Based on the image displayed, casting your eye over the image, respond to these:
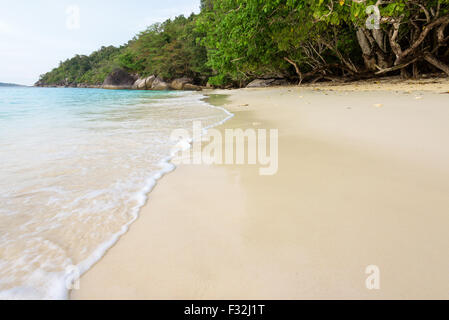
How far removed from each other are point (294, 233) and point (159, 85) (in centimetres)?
3415

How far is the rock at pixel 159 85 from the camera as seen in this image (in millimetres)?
31227

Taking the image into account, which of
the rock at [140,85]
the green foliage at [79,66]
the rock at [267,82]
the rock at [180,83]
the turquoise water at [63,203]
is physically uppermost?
the green foliage at [79,66]

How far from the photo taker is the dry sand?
2.44ft

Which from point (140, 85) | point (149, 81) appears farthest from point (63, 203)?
point (140, 85)

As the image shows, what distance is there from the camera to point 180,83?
29266mm

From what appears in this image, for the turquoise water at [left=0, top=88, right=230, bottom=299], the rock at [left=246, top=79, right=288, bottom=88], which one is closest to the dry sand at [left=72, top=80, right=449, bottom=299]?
the turquoise water at [left=0, top=88, right=230, bottom=299]

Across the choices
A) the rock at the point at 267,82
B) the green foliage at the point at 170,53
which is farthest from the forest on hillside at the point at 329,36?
the green foliage at the point at 170,53

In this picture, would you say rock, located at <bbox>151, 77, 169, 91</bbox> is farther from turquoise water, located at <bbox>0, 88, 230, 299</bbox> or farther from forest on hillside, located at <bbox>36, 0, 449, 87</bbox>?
turquoise water, located at <bbox>0, 88, 230, 299</bbox>

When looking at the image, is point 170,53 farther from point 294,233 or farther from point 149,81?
point 294,233

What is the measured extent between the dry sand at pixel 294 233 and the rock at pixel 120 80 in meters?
43.0

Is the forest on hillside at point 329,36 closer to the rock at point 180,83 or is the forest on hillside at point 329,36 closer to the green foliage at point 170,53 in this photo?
the green foliage at point 170,53

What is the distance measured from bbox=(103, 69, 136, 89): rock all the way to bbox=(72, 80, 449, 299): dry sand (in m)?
43.0

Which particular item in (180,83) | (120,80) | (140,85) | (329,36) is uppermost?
(120,80)

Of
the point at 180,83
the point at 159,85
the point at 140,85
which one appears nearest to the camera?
the point at 180,83
